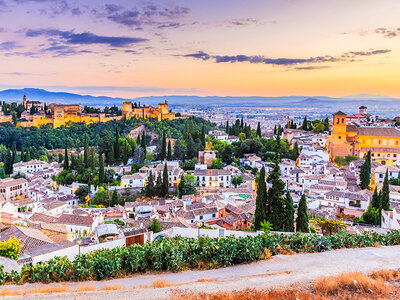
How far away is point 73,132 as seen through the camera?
5666 cm

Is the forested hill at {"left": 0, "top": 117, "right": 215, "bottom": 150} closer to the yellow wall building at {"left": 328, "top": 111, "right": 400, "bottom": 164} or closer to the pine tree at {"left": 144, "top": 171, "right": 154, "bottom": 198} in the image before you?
the yellow wall building at {"left": 328, "top": 111, "right": 400, "bottom": 164}

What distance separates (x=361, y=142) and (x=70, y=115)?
47.8 meters

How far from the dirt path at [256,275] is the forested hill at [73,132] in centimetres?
4300

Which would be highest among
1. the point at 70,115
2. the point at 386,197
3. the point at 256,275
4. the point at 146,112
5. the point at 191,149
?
the point at 146,112

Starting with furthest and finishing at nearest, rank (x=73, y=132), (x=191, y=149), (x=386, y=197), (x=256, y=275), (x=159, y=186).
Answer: (x=73, y=132) < (x=191, y=149) < (x=159, y=186) < (x=386, y=197) < (x=256, y=275)

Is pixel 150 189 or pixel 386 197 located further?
pixel 150 189

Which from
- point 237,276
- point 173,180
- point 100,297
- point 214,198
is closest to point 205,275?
point 237,276

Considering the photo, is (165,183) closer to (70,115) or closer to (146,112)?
(146,112)

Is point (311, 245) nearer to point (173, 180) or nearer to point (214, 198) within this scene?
point (214, 198)

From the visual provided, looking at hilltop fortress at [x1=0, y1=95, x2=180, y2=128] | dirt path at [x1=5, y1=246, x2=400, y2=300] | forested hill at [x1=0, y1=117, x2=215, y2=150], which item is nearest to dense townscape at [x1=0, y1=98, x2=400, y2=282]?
dirt path at [x1=5, y1=246, x2=400, y2=300]

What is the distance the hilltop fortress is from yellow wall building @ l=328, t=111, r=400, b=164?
110 feet

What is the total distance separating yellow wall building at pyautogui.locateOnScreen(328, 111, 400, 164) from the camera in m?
33.6

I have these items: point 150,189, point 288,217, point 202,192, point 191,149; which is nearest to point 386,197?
point 288,217

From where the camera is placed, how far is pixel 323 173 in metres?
28.3
